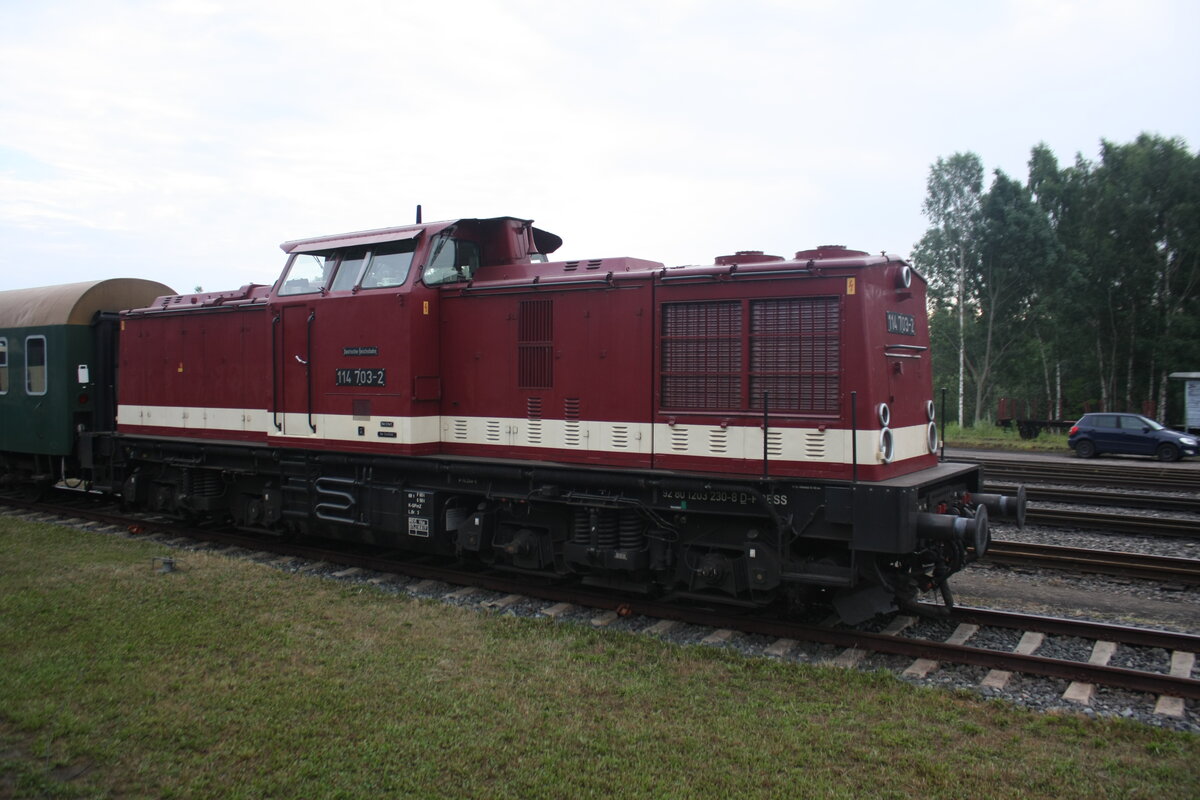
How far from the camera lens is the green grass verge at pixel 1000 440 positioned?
27641mm

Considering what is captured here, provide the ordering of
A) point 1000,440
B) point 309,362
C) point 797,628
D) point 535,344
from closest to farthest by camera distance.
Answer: point 797,628
point 535,344
point 309,362
point 1000,440

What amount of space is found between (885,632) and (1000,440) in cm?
2619

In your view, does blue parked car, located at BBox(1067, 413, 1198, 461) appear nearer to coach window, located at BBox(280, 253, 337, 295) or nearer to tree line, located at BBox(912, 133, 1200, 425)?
tree line, located at BBox(912, 133, 1200, 425)

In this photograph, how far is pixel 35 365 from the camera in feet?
41.9

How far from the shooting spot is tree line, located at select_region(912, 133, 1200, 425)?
33438mm

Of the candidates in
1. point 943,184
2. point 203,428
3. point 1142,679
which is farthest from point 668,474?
→ point 943,184

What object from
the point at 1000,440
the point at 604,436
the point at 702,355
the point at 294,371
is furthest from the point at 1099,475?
the point at 294,371

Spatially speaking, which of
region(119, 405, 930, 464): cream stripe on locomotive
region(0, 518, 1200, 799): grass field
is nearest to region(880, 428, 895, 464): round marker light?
region(119, 405, 930, 464): cream stripe on locomotive

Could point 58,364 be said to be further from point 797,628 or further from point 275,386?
point 797,628

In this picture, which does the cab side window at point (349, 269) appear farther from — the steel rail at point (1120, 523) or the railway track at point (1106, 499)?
the railway track at point (1106, 499)

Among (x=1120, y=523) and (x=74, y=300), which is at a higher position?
(x=74, y=300)

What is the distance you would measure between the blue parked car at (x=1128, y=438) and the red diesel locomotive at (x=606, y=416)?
1976 centimetres

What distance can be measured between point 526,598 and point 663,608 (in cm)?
145

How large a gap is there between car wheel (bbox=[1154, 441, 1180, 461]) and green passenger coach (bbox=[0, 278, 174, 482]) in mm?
25710
